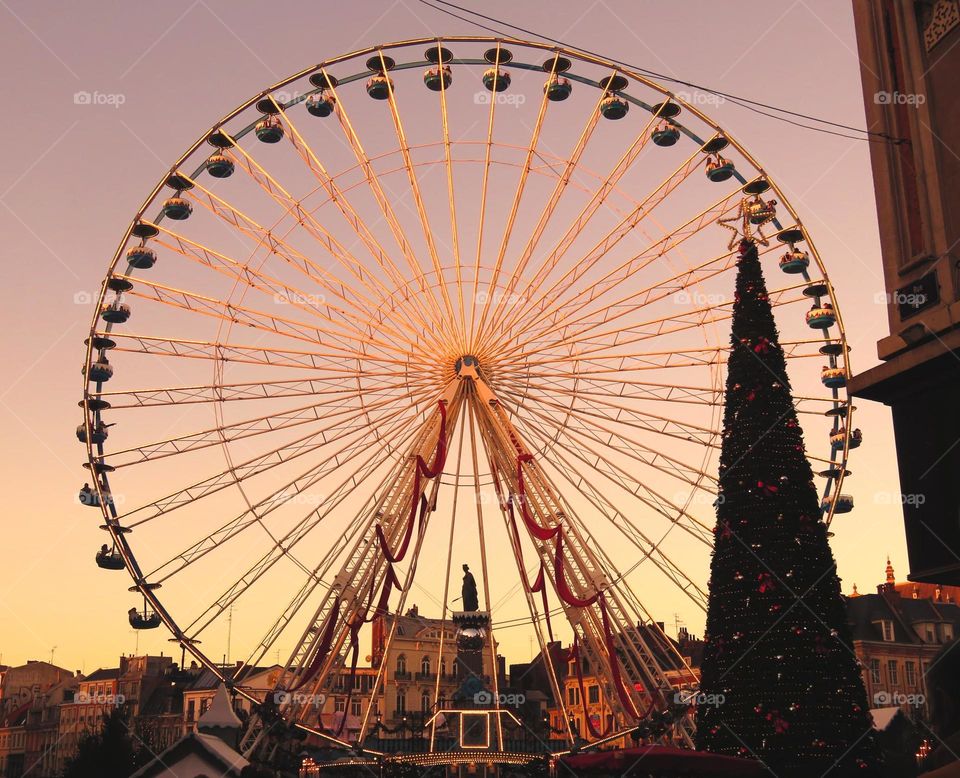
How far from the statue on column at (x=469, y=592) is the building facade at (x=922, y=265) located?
19380mm

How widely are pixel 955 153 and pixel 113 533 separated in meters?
22.5

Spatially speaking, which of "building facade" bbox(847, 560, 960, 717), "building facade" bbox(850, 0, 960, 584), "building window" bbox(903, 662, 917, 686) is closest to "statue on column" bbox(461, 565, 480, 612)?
"building facade" bbox(850, 0, 960, 584)

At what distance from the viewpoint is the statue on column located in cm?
3328

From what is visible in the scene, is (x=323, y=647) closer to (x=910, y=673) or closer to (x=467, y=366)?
(x=467, y=366)

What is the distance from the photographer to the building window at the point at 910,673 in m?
61.3

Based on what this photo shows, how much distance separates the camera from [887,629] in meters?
61.7

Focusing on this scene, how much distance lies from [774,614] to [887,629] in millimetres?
47155

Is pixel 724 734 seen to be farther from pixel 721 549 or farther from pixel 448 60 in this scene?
pixel 448 60

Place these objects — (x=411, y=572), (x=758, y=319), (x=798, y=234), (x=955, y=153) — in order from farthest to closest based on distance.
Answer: (x=798, y=234), (x=411, y=572), (x=758, y=319), (x=955, y=153)

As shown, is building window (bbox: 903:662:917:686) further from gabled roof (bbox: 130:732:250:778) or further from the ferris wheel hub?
gabled roof (bbox: 130:732:250:778)

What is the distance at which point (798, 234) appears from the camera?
104 ft

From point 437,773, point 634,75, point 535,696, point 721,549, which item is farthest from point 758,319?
point 535,696

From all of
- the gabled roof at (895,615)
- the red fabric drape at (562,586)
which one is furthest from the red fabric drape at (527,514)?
the gabled roof at (895,615)

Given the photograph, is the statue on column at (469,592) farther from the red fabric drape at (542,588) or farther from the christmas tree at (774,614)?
the christmas tree at (774,614)
